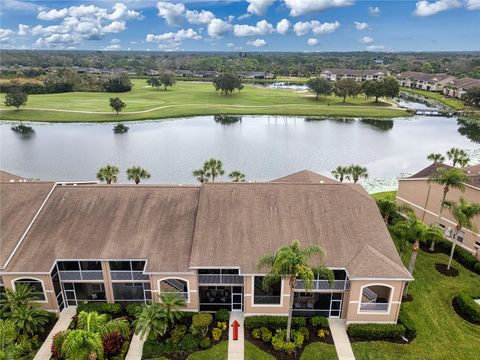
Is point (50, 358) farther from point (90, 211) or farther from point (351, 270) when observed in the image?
point (351, 270)

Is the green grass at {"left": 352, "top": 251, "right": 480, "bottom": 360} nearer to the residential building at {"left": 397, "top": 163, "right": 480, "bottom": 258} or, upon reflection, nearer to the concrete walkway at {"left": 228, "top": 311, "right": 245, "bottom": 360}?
the residential building at {"left": 397, "top": 163, "right": 480, "bottom": 258}

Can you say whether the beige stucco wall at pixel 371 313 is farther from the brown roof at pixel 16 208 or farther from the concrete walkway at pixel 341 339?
the brown roof at pixel 16 208

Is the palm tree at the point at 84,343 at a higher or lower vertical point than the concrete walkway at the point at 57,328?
higher

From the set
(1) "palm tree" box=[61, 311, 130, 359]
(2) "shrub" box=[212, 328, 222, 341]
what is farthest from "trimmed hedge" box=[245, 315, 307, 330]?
(1) "palm tree" box=[61, 311, 130, 359]

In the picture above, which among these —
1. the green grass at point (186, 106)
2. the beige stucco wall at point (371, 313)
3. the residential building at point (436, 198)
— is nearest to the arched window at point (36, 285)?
the beige stucco wall at point (371, 313)

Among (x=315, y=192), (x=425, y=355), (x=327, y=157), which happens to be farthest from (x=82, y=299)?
(x=327, y=157)

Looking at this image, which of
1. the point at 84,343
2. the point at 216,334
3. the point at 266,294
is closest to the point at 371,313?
the point at 266,294

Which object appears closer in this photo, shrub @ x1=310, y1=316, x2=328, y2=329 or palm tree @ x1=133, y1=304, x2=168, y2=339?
palm tree @ x1=133, y1=304, x2=168, y2=339
